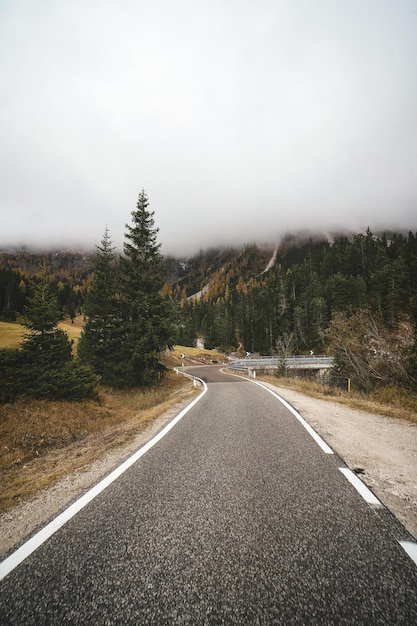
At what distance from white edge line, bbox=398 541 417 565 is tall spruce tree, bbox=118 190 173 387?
1623cm

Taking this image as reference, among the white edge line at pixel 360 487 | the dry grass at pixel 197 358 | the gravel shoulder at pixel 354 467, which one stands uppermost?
the white edge line at pixel 360 487

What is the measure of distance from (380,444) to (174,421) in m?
5.25

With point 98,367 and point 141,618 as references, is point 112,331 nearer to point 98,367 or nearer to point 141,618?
point 98,367

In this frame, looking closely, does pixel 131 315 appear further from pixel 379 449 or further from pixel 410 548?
pixel 410 548

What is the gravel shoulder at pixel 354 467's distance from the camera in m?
2.99

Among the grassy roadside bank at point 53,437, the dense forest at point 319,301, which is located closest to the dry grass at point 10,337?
the grassy roadside bank at point 53,437

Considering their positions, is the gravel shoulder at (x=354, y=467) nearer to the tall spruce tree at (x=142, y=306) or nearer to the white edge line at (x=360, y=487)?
the white edge line at (x=360, y=487)

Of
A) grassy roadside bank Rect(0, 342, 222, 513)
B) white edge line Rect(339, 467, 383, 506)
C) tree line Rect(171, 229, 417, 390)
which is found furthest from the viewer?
tree line Rect(171, 229, 417, 390)

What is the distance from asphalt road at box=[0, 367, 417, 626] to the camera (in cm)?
178

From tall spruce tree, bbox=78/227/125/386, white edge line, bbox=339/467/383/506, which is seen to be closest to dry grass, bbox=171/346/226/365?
tall spruce tree, bbox=78/227/125/386

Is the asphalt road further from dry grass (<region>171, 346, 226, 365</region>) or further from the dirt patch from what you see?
dry grass (<region>171, 346, 226, 365</region>)

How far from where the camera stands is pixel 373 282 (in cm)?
7075

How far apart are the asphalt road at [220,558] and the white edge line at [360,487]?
0.08m

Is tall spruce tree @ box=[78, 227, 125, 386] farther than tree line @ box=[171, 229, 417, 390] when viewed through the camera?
Yes
